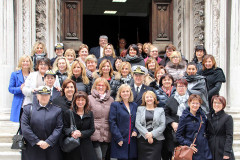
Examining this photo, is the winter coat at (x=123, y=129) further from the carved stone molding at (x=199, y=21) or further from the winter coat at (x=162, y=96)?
the carved stone molding at (x=199, y=21)

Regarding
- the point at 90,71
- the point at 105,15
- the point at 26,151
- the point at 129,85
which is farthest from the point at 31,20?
the point at 105,15

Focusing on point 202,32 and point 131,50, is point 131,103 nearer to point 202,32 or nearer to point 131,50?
point 131,50

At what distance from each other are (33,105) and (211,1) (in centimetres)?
596

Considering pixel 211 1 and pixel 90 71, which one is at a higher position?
pixel 211 1

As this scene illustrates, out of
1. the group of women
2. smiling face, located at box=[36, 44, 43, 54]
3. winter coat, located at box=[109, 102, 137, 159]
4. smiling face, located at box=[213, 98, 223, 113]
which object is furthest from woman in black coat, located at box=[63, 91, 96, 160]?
smiling face, located at box=[36, 44, 43, 54]

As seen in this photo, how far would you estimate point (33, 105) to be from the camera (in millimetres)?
6727

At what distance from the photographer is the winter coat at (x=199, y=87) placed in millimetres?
7520

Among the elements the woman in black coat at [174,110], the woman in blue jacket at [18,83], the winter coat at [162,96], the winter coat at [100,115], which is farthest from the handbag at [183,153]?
the woman in blue jacket at [18,83]

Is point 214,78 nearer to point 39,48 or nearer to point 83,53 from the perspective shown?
point 83,53

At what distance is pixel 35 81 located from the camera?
298 inches

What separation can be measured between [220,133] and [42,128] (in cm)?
278

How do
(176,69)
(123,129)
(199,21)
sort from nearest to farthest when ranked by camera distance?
(123,129) < (176,69) < (199,21)

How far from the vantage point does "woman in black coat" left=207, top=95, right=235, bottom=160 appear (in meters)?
6.82

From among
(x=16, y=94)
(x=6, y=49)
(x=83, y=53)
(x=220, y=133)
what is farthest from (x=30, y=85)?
(x=220, y=133)
